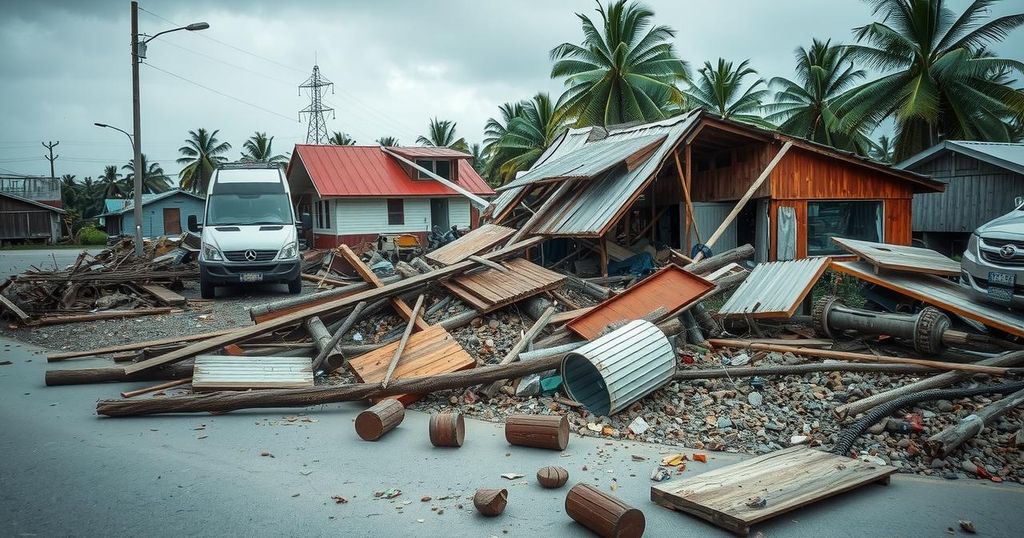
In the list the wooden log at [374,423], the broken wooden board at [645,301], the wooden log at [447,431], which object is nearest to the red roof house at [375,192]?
the broken wooden board at [645,301]

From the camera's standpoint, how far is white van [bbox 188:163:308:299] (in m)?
14.9

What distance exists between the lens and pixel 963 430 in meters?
5.92

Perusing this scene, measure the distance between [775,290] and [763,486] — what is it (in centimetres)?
579

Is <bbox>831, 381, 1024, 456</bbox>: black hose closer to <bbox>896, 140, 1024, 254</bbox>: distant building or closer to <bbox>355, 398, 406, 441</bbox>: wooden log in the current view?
<bbox>355, 398, 406, 441</bbox>: wooden log

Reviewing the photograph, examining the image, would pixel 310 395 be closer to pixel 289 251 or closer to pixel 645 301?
pixel 645 301

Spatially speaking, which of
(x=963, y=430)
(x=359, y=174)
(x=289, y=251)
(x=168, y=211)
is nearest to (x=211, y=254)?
(x=289, y=251)

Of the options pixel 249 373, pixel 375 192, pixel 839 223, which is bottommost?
pixel 249 373

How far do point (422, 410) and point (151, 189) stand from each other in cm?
8674

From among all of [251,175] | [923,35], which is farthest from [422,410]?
[923,35]

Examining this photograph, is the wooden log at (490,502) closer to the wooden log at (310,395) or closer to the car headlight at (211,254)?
the wooden log at (310,395)

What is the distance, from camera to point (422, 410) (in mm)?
Answer: 7879

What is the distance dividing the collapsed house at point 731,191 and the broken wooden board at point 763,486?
26.7 ft

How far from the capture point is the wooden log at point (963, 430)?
19.2 ft

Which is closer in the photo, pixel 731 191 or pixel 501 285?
pixel 501 285
